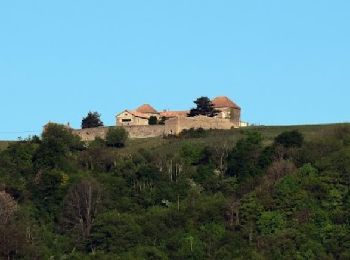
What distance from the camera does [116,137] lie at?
294ft

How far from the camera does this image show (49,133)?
279 ft

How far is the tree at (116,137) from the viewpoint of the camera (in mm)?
89438

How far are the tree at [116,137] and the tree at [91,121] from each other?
8.97 m

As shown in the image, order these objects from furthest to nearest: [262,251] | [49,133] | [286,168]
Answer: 1. [49,133]
2. [286,168]
3. [262,251]

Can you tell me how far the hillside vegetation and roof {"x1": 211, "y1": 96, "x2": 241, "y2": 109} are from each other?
562 inches

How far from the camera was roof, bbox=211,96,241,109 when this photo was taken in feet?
333

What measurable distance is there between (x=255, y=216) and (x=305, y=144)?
36.4ft

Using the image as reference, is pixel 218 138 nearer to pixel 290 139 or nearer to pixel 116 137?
pixel 116 137

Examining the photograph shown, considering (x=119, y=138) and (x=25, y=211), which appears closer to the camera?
(x=25, y=211)

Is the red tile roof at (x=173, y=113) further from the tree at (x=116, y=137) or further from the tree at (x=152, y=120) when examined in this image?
the tree at (x=116, y=137)

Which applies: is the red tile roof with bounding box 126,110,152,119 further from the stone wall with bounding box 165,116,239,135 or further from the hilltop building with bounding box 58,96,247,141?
the stone wall with bounding box 165,116,239,135

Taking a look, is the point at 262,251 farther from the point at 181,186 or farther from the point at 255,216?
the point at 181,186

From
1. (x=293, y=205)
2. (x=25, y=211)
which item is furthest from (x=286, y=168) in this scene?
(x=25, y=211)

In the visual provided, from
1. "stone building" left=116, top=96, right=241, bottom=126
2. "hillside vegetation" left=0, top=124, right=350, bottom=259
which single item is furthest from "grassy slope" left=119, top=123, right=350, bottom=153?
"stone building" left=116, top=96, right=241, bottom=126
